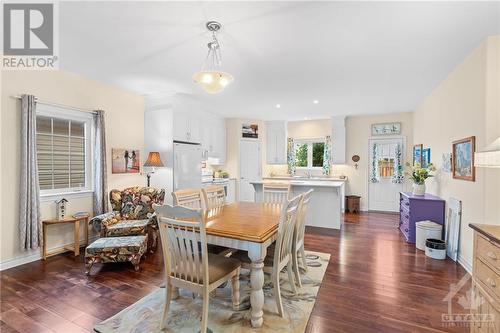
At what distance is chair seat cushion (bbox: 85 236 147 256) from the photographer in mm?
2877

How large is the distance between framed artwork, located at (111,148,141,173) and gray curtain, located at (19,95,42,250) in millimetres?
1182

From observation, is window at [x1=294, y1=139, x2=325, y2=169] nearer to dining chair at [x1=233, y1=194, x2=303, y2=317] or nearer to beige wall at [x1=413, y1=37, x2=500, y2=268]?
beige wall at [x1=413, y1=37, x2=500, y2=268]

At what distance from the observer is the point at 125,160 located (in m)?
4.46

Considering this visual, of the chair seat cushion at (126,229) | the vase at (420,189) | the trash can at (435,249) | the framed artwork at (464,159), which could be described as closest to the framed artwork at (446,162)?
the framed artwork at (464,159)

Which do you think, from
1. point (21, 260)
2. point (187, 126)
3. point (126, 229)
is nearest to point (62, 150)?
point (21, 260)

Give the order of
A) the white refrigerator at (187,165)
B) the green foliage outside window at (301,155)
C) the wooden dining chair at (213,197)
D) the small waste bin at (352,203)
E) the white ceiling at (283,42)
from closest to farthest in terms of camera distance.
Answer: the white ceiling at (283,42) < the wooden dining chair at (213,197) < the white refrigerator at (187,165) < the small waste bin at (352,203) < the green foliage outside window at (301,155)

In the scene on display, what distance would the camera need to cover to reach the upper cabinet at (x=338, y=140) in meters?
6.78

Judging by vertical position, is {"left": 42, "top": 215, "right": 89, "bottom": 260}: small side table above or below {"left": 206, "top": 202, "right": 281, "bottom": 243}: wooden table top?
below

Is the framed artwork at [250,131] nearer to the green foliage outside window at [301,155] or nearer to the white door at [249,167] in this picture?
the white door at [249,167]

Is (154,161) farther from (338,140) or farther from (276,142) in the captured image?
(338,140)

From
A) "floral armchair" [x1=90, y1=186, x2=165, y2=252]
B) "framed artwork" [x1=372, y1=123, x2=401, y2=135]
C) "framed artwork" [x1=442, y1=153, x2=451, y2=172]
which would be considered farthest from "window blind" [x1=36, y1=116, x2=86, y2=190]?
"framed artwork" [x1=372, y1=123, x2=401, y2=135]

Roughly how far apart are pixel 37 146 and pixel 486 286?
5.04 m

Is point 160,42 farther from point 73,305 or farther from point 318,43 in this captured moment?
point 73,305

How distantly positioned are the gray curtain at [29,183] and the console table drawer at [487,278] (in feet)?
15.1
